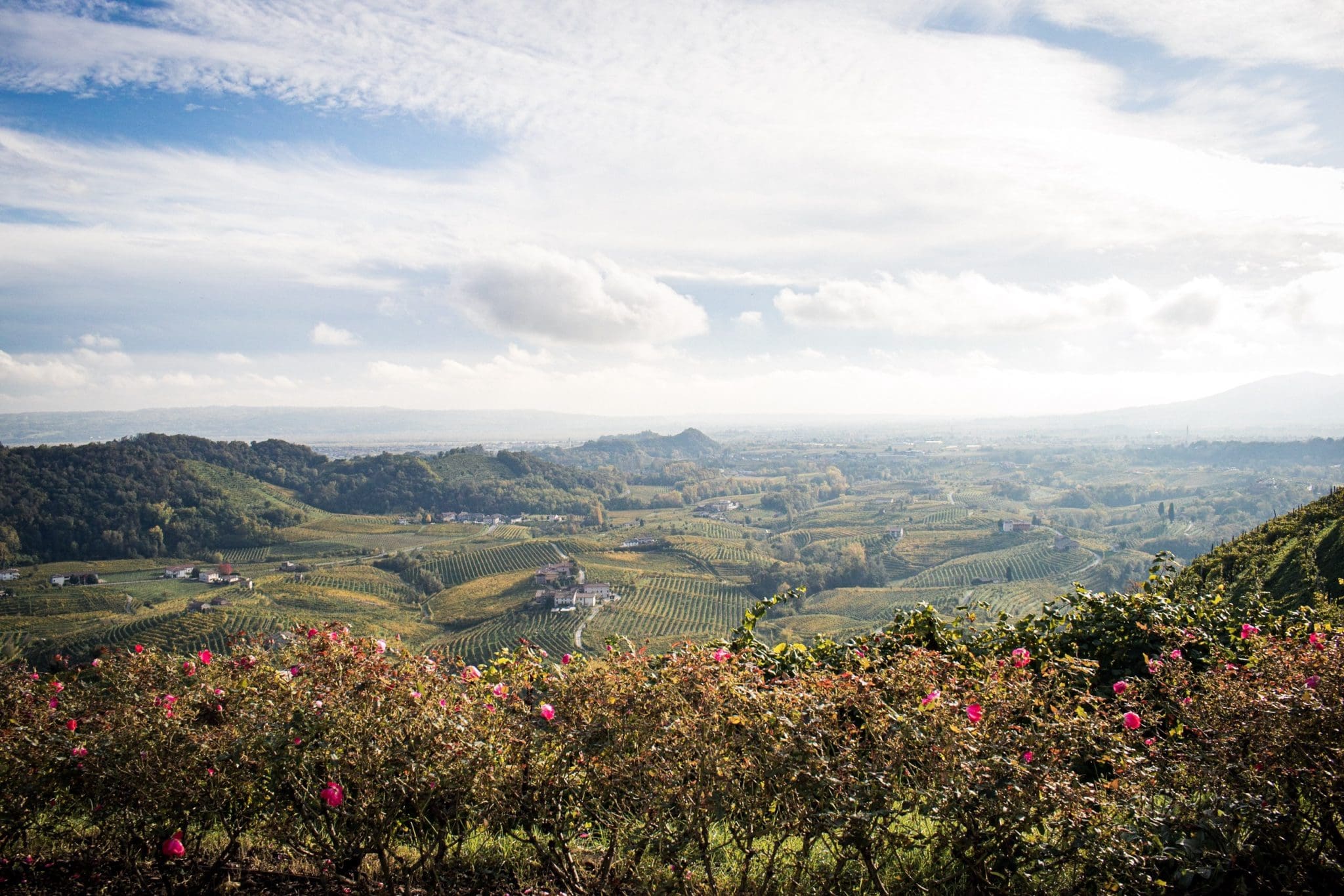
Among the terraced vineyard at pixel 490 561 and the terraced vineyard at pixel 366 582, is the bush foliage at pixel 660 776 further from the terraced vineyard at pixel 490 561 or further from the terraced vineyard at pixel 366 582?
the terraced vineyard at pixel 490 561

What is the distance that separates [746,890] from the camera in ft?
10.2

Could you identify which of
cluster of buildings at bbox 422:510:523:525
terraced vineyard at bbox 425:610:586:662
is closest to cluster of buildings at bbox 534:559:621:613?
terraced vineyard at bbox 425:610:586:662

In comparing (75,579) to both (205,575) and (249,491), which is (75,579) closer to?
(205,575)

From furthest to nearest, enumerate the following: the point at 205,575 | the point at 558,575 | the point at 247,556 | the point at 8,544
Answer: the point at 247,556 → the point at 558,575 → the point at 205,575 → the point at 8,544

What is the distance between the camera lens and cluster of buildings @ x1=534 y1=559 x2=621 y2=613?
4978 cm

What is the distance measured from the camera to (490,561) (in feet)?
220

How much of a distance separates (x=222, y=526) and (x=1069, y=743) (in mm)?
87902

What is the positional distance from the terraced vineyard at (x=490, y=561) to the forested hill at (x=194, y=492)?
A: 23.9 meters

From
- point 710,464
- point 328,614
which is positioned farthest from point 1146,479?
point 328,614

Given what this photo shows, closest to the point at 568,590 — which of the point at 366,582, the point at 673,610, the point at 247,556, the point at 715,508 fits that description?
the point at 673,610

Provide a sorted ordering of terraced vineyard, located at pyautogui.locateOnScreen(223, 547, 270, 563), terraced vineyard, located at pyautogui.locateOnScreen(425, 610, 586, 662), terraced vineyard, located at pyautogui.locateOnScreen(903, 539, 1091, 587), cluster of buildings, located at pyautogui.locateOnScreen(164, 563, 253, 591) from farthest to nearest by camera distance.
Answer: terraced vineyard, located at pyautogui.locateOnScreen(223, 547, 270, 563) → terraced vineyard, located at pyautogui.locateOnScreen(903, 539, 1091, 587) → cluster of buildings, located at pyautogui.locateOnScreen(164, 563, 253, 591) → terraced vineyard, located at pyautogui.locateOnScreen(425, 610, 586, 662)

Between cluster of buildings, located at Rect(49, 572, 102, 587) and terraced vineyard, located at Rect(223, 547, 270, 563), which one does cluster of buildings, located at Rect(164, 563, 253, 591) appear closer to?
cluster of buildings, located at Rect(49, 572, 102, 587)

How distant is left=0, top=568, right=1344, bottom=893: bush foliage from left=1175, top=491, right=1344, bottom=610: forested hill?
415 centimetres

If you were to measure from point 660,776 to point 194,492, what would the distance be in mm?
91608
